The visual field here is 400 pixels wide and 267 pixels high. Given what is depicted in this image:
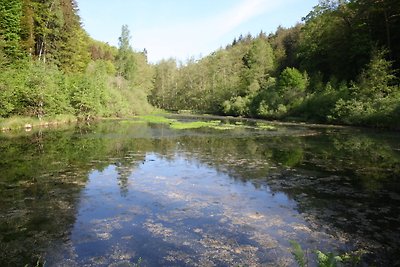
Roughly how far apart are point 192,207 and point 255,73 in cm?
6944

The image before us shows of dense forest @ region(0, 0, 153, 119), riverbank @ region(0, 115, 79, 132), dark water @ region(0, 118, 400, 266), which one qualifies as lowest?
dark water @ region(0, 118, 400, 266)

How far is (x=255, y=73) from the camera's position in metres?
77.4

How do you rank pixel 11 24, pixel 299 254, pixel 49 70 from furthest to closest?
1. pixel 11 24
2. pixel 49 70
3. pixel 299 254

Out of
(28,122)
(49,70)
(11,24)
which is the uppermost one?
(11,24)

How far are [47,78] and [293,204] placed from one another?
3277cm

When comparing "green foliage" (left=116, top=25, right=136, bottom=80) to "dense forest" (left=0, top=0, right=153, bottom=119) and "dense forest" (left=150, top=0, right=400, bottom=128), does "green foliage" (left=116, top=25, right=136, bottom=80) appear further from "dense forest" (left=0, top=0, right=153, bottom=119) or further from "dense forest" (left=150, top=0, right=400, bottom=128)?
"dense forest" (left=150, top=0, right=400, bottom=128)

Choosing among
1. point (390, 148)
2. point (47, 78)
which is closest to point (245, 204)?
point (390, 148)

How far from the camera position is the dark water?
759cm

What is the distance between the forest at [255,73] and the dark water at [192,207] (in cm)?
1823

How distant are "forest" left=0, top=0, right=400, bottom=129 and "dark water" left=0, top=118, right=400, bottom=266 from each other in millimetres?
18234

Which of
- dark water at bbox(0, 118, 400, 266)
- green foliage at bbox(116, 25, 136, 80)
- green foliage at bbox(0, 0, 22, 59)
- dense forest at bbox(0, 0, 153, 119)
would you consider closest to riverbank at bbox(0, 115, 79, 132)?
dense forest at bbox(0, 0, 153, 119)

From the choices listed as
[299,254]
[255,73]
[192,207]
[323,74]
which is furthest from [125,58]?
[299,254]

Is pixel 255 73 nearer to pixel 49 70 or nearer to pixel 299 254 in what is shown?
pixel 49 70

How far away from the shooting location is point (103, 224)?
9258mm
